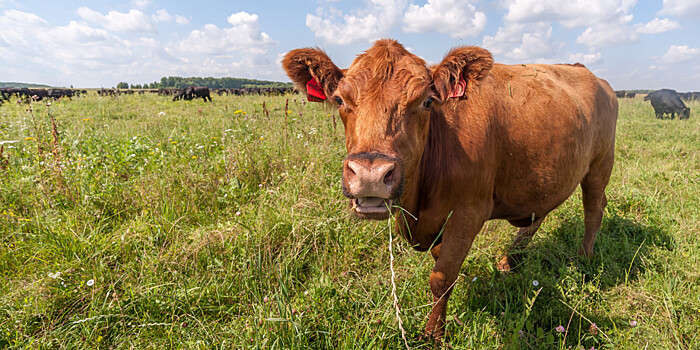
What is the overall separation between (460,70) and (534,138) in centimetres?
116

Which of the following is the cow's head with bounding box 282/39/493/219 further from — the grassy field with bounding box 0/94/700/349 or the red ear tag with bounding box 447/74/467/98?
the grassy field with bounding box 0/94/700/349

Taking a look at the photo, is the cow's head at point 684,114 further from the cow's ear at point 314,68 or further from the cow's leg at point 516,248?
the cow's ear at point 314,68

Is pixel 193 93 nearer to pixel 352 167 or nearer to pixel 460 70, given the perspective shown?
pixel 460 70

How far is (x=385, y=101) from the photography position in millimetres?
2047

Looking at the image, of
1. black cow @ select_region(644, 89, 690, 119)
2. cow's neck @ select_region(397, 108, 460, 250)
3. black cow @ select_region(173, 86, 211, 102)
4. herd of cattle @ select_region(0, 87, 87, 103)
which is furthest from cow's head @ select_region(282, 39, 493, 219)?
black cow @ select_region(173, 86, 211, 102)

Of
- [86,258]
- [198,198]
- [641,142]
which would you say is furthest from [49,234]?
[641,142]

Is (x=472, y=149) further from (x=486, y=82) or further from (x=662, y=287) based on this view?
(x=662, y=287)

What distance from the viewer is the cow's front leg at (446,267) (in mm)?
2516

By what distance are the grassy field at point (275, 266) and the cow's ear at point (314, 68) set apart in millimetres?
1266

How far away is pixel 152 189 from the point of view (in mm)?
3748

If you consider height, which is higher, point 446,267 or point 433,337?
point 446,267

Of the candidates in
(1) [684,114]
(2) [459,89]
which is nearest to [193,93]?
(2) [459,89]

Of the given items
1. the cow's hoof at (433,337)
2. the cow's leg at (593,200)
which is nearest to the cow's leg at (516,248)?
the cow's leg at (593,200)

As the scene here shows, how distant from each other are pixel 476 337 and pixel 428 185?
1.13 meters
